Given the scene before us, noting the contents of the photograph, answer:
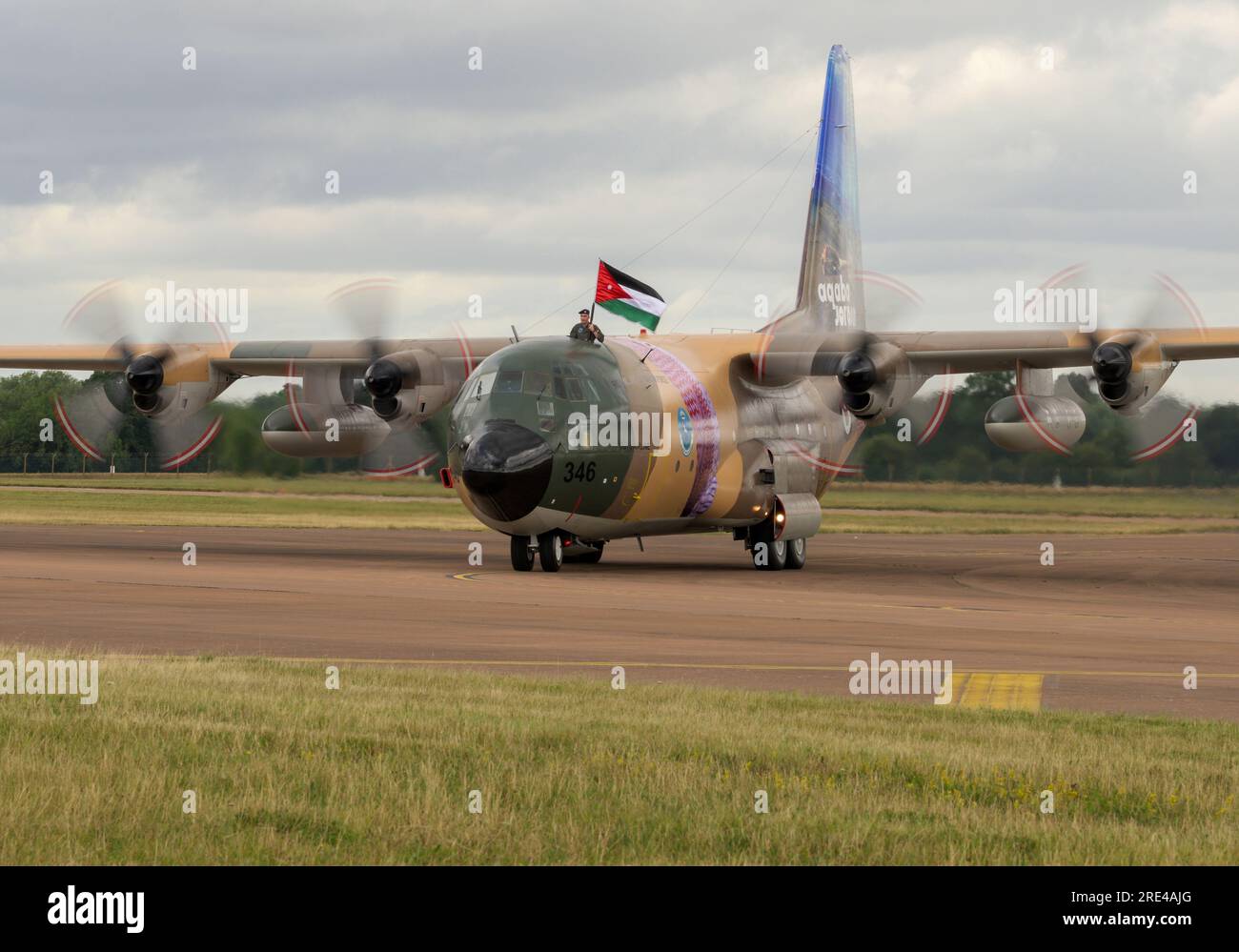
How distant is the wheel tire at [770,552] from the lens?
1420 inches

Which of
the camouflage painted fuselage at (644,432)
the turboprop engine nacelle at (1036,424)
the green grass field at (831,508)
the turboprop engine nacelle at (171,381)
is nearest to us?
the camouflage painted fuselage at (644,432)

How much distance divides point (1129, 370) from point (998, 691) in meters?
17.6

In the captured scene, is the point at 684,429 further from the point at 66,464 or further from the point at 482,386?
the point at 66,464

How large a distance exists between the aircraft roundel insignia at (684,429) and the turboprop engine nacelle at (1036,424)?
19.8ft

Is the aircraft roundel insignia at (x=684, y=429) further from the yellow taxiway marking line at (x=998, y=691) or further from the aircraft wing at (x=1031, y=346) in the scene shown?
the yellow taxiway marking line at (x=998, y=691)

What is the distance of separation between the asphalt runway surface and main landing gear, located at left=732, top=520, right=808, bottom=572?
0.61 metres

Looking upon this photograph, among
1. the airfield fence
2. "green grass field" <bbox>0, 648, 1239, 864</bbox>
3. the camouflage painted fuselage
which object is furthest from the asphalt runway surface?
the airfield fence

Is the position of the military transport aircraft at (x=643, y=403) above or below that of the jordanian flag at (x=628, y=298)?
below

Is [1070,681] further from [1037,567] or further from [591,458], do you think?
[1037,567]

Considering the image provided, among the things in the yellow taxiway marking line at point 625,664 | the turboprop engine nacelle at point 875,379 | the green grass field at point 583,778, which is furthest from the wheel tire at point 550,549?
the green grass field at point 583,778

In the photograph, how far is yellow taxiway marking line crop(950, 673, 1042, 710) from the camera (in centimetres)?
1516
